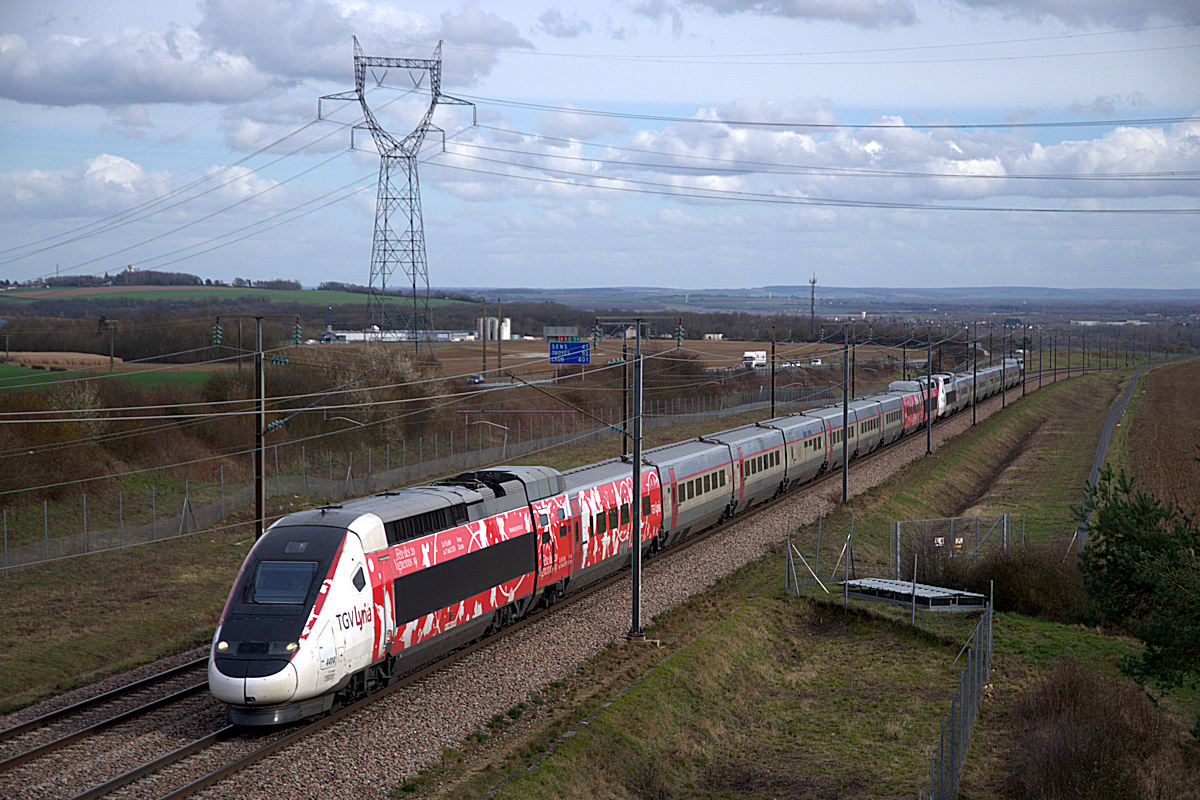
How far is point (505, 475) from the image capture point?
A: 24.5 meters

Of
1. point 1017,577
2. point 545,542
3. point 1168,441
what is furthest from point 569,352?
point 545,542

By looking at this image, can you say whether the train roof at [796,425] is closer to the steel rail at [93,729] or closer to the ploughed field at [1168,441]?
the ploughed field at [1168,441]

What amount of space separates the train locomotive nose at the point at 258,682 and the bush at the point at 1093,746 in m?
13.1

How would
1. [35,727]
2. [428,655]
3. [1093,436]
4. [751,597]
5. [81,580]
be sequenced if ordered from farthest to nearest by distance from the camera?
[1093,436], [81,580], [751,597], [428,655], [35,727]

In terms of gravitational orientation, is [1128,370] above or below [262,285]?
below

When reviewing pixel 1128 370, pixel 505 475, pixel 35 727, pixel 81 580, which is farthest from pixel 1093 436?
pixel 1128 370

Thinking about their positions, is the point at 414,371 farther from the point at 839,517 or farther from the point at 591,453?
the point at 839,517

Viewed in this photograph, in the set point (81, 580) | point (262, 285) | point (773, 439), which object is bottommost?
point (81, 580)

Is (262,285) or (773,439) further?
(262,285)

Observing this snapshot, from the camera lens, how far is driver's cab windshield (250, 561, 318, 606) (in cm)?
1736

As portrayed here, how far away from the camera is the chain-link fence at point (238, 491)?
3897 centimetres

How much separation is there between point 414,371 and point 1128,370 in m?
127

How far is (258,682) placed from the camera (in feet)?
54.0

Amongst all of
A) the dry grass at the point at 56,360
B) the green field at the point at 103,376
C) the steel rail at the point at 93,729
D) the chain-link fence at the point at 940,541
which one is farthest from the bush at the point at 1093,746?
the dry grass at the point at 56,360
